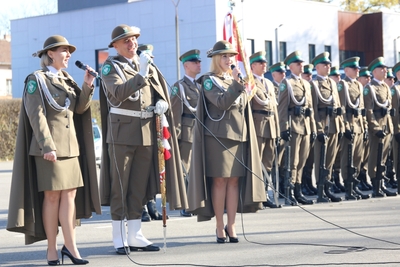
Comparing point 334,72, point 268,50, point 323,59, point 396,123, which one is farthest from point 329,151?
point 268,50

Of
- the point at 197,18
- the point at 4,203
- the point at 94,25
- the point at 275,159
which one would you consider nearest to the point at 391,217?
the point at 275,159

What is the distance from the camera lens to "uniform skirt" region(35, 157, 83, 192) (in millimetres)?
8164

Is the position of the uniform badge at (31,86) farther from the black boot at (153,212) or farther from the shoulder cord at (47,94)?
the black boot at (153,212)

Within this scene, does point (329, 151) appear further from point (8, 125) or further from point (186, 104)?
point (8, 125)

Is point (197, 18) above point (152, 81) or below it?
above

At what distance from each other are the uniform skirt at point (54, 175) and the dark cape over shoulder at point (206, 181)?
5.46ft

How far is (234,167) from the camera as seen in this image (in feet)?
31.1

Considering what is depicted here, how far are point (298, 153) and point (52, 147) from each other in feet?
21.0

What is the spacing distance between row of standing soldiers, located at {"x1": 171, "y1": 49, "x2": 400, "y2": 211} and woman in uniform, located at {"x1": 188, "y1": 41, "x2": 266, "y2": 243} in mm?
2633

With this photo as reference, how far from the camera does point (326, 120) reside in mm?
14188

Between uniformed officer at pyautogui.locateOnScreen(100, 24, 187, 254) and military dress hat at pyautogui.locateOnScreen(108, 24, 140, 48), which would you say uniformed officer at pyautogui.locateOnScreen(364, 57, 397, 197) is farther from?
military dress hat at pyautogui.locateOnScreen(108, 24, 140, 48)

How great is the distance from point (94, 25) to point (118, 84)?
38.3 m

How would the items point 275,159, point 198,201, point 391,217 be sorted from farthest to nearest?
point 275,159, point 391,217, point 198,201

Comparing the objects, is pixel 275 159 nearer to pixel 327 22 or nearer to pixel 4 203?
pixel 4 203
